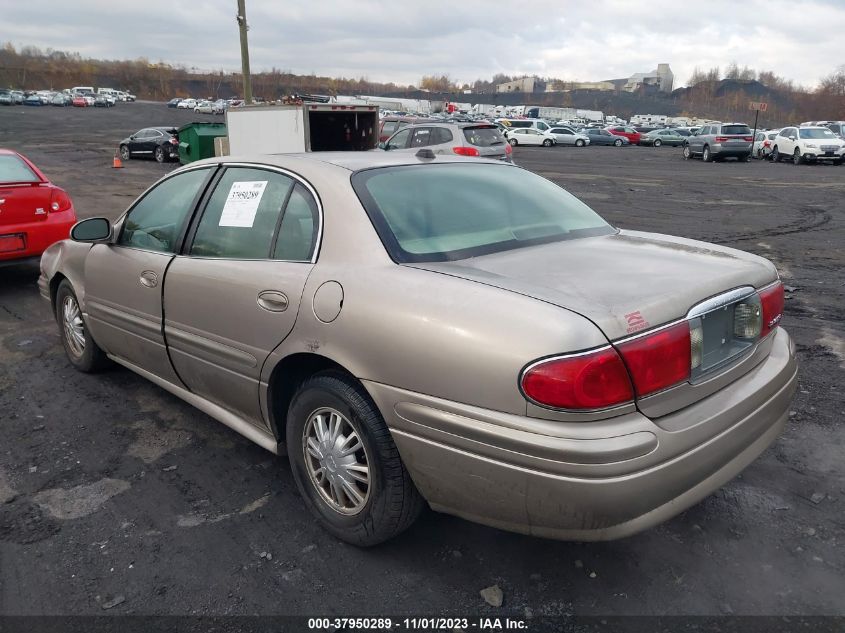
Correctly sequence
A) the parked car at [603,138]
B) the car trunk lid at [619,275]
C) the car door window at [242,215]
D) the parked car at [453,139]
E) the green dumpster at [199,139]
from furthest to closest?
1. the parked car at [603,138]
2. the green dumpster at [199,139]
3. the parked car at [453,139]
4. the car door window at [242,215]
5. the car trunk lid at [619,275]

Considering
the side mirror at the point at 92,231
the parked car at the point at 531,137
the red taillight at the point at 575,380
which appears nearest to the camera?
the red taillight at the point at 575,380

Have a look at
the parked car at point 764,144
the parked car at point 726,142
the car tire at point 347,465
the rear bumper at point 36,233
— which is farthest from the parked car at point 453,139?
the parked car at point 764,144

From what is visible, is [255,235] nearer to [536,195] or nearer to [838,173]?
[536,195]

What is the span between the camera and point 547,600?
2.53 meters

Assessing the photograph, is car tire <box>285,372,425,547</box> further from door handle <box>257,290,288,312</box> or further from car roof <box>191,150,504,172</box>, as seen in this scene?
car roof <box>191,150,504,172</box>

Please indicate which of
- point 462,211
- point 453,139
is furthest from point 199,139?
point 462,211

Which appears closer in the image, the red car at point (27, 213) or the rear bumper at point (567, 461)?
the rear bumper at point (567, 461)

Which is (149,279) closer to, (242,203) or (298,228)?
(242,203)

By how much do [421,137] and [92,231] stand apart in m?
12.8

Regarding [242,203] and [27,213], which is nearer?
[242,203]

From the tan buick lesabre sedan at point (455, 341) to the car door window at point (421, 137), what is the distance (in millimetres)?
12818

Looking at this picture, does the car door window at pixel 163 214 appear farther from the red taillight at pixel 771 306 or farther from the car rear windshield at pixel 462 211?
the red taillight at pixel 771 306

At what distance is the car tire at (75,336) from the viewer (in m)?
4.62

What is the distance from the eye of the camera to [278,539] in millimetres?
2916
